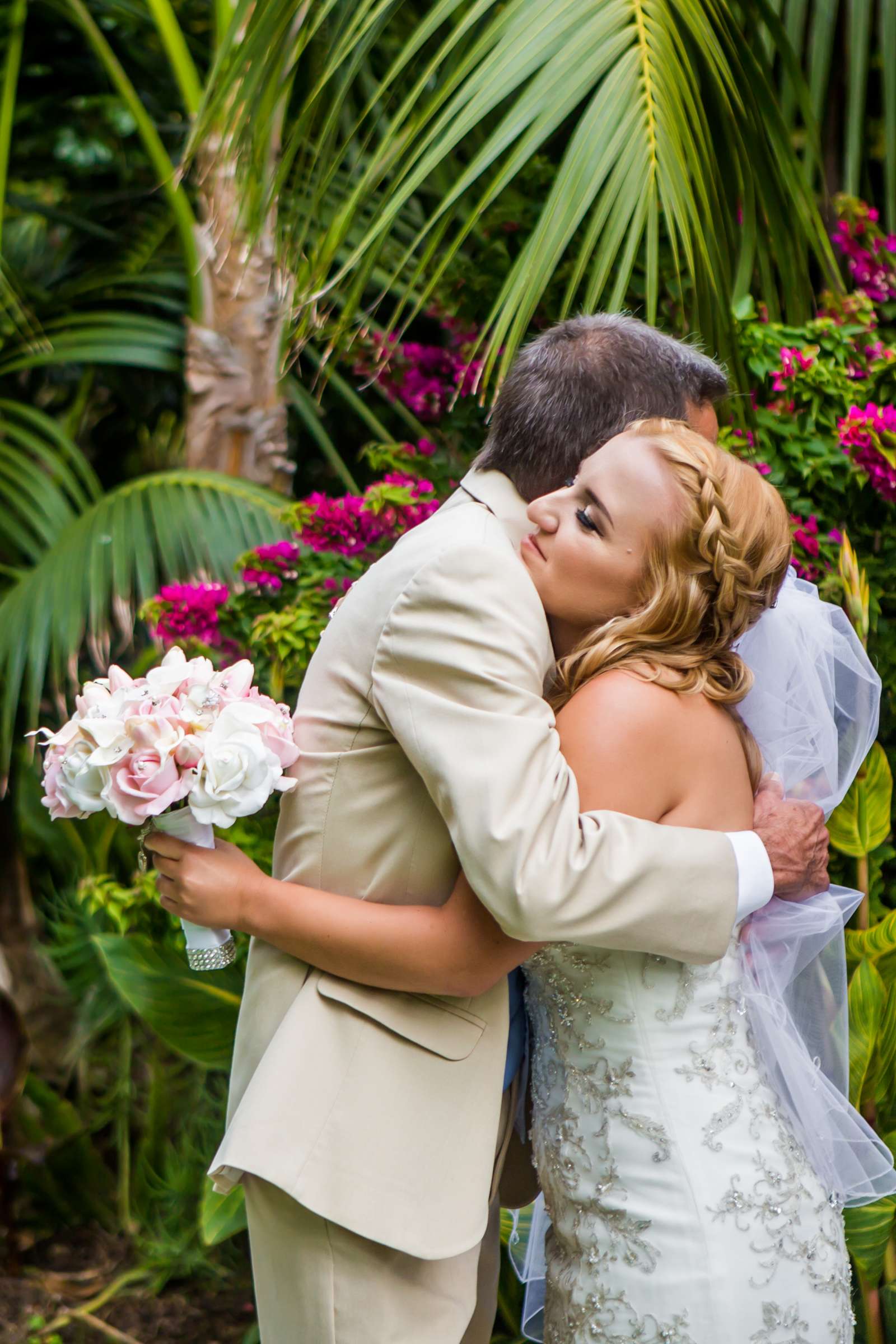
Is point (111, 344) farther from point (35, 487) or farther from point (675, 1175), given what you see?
point (675, 1175)

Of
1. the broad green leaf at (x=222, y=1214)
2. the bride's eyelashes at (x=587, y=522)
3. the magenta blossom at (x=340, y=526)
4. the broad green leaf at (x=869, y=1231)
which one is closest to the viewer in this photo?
the bride's eyelashes at (x=587, y=522)

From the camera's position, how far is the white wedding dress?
1472 millimetres

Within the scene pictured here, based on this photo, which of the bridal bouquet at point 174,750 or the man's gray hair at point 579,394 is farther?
the man's gray hair at point 579,394

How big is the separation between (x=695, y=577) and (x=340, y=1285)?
3.04ft

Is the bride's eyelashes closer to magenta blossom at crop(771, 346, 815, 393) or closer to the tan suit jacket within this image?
the tan suit jacket

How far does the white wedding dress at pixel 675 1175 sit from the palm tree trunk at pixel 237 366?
2128 mm

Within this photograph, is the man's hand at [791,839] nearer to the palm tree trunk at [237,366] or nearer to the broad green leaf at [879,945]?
the broad green leaf at [879,945]

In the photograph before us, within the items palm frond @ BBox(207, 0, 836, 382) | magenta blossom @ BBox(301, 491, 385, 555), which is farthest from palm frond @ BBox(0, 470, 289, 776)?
palm frond @ BBox(207, 0, 836, 382)

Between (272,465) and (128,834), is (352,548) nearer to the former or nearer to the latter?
(272,465)

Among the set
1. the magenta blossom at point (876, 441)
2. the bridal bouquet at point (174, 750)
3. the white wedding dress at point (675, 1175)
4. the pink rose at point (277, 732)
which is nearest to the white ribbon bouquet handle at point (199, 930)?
the bridal bouquet at point (174, 750)

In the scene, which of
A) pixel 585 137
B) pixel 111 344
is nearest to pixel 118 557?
pixel 111 344

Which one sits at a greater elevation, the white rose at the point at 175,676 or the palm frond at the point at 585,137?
the palm frond at the point at 585,137

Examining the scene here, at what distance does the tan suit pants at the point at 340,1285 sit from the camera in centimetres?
143

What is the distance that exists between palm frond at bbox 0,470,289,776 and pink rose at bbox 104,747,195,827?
1612mm
